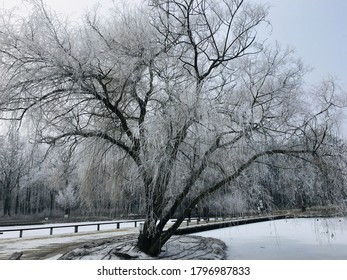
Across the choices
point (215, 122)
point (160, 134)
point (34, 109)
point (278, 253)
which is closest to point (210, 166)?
point (215, 122)

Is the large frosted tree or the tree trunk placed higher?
the large frosted tree

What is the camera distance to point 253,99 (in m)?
7.04

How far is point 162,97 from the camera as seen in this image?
631cm

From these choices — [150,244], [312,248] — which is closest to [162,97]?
[150,244]

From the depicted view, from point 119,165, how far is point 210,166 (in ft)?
6.01

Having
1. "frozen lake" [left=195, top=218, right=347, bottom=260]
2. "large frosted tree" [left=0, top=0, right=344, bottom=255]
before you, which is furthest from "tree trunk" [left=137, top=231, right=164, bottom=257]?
"frozen lake" [left=195, top=218, right=347, bottom=260]

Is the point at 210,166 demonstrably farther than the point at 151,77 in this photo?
No

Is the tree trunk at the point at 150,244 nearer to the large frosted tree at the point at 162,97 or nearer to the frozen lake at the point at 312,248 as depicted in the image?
the large frosted tree at the point at 162,97

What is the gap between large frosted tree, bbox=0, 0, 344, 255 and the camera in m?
5.58

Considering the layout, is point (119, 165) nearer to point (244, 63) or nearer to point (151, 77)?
point (151, 77)

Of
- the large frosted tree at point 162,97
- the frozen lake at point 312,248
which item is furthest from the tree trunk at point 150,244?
the frozen lake at point 312,248

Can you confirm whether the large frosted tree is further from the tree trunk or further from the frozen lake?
the frozen lake

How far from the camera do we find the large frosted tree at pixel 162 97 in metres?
5.58

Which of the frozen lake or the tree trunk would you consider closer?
the frozen lake
